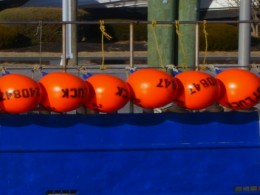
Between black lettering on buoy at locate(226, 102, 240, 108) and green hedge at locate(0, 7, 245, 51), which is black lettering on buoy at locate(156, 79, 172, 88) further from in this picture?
green hedge at locate(0, 7, 245, 51)

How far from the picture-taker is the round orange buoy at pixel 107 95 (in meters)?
6.28

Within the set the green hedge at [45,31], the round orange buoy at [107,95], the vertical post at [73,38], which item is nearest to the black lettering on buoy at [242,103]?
the round orange buoy at [107,95]

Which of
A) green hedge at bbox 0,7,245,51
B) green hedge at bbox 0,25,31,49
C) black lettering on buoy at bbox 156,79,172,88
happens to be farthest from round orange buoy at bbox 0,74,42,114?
green hedge at bbox 0,7,245,51

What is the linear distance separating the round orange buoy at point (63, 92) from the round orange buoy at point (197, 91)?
0.88m

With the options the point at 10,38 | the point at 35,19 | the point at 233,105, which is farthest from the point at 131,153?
the point at 35,19

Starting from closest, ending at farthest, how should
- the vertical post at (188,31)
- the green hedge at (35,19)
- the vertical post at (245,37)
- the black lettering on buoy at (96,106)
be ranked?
the black lettering on buoy at (96,106) < the vertical post at (188,31) < the vertical post at (245,37) < the green hedge at (35,19)

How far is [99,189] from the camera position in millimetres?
6523

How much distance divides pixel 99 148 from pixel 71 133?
0.28 metres

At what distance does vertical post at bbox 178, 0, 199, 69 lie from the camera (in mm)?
8523

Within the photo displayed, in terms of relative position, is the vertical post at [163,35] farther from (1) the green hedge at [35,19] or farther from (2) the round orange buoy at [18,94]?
(1) the green hedge at [35,19]

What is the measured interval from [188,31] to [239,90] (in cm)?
215

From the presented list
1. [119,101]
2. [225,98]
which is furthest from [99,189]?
[225,98]

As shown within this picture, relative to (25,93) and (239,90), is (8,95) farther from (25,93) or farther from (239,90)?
(239,90)

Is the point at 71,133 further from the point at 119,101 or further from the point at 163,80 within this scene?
the point at 163,80
